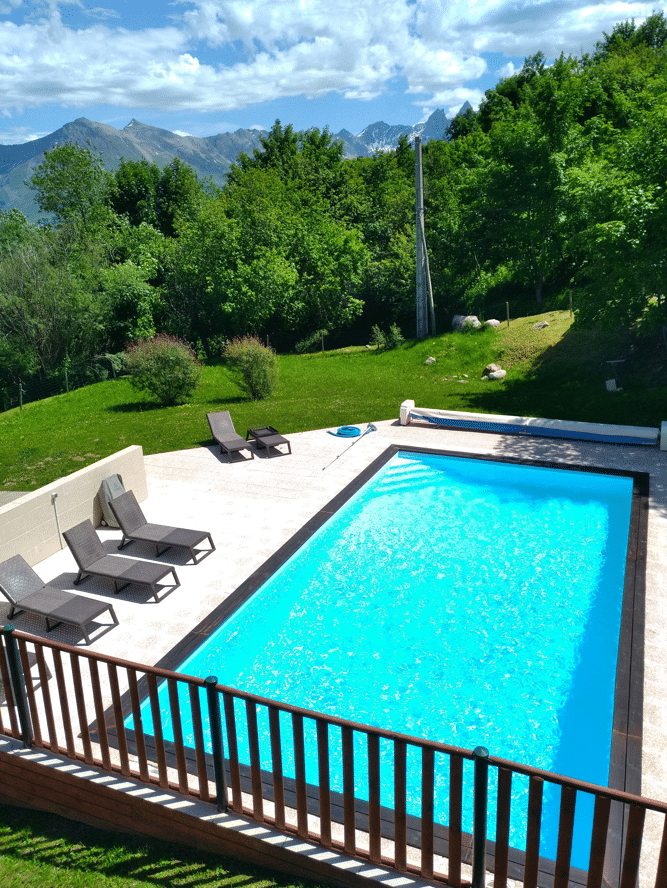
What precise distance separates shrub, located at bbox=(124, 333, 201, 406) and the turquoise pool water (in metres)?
8.67

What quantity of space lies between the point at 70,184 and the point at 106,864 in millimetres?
42591

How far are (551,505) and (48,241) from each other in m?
31.4

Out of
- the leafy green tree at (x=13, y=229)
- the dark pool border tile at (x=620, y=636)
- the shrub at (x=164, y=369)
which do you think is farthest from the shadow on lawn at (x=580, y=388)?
the leafy green tree at (x=13, y=229)

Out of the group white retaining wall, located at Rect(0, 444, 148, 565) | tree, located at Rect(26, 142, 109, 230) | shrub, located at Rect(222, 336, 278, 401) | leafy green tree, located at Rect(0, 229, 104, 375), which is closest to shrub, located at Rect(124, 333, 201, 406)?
shrub, located at Rect(222, 336, 278, 401)

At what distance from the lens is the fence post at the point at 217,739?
4.16 m

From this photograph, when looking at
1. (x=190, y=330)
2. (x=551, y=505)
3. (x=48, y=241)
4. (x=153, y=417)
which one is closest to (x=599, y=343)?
(x=551, y=505)

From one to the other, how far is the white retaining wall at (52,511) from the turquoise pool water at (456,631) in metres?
Result: 3.43

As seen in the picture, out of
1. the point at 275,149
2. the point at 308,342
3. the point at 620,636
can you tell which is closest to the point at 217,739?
the point at 620,636

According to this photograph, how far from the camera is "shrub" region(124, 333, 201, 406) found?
17766mm

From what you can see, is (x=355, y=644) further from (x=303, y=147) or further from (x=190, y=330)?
(x=303, y=147)

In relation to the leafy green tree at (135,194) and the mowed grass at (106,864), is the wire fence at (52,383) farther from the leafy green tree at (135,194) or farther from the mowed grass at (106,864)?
the leafy green tree at (135,194)

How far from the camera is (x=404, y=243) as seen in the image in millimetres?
34219

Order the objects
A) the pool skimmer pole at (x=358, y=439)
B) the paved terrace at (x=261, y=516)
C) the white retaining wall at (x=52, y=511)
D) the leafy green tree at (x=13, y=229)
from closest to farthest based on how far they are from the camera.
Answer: the paved terrace at (x=261, y=516)
the white retaining wall at (x=52, y=511)
the pool skimmer pole at (x=358, y=439)
the leafy green tree at (x=13, y=229)

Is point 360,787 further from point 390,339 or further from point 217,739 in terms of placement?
point 390,339
